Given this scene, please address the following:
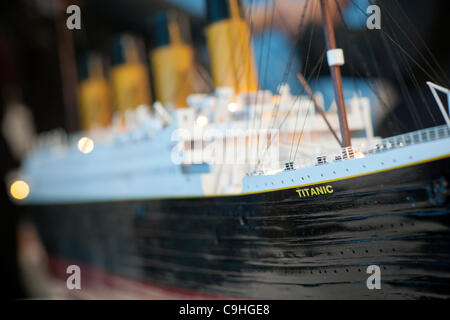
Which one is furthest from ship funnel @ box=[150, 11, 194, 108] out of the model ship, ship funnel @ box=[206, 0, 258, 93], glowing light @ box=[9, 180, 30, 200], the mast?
glowing light @ box=[9, 180, 30, 200]

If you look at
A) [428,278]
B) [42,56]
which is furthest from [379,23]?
[42,56]

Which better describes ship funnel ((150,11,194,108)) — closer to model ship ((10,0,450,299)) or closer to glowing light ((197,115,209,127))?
model ship ((10,0,450,299))

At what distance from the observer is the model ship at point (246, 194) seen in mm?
5965

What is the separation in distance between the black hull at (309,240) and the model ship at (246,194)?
18 millimetres

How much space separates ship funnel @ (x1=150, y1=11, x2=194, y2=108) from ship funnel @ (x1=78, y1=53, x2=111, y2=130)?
4.62 m

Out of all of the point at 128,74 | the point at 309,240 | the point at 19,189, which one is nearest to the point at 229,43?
the point at 309,240

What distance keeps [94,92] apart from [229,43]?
8.76 metres

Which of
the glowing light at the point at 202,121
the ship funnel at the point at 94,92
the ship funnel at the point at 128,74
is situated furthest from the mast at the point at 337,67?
the ship funnel at the point at 94,92

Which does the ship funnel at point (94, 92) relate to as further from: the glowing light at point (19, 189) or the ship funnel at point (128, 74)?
the glowing light at point (19, 189)

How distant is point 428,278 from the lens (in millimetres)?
5770

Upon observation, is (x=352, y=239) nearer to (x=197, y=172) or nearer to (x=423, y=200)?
(x=423, y=200)

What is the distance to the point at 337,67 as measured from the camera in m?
7.16

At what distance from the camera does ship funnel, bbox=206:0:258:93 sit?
10.9 metres

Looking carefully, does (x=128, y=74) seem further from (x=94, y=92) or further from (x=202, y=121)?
(x=202, y=121)
